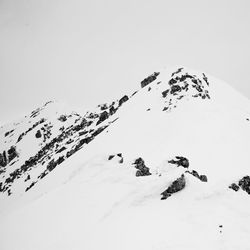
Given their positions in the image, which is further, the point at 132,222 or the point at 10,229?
the point at 10,229

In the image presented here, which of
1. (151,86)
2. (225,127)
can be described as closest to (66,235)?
(225,127)

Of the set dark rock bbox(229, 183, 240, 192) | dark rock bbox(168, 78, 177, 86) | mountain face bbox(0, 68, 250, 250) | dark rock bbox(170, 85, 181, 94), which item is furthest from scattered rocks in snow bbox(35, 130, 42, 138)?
dark rock bbox(229, 183, 240, 192)

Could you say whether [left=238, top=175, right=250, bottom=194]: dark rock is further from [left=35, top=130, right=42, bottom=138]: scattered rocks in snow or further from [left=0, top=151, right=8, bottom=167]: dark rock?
[left=0, top=151, right=8, bottom=167]: dark rock

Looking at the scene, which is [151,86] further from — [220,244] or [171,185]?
[220,244]

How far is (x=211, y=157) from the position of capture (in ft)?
110

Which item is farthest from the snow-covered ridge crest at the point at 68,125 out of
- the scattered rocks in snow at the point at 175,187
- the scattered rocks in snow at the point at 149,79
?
the scattered rocks in snow at the point at 175,187

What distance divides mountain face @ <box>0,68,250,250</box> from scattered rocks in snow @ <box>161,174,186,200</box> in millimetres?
60

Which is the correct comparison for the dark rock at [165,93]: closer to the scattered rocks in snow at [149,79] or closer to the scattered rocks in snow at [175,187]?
the scattered rocks in snow at [149,79]

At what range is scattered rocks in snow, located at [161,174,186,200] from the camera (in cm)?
1764

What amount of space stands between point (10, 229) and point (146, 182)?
10790mm

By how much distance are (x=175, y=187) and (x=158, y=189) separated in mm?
1196

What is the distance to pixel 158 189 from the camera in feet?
60.3

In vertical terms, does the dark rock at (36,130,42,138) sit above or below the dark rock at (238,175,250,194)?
above

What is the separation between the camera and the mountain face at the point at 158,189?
1430cm
